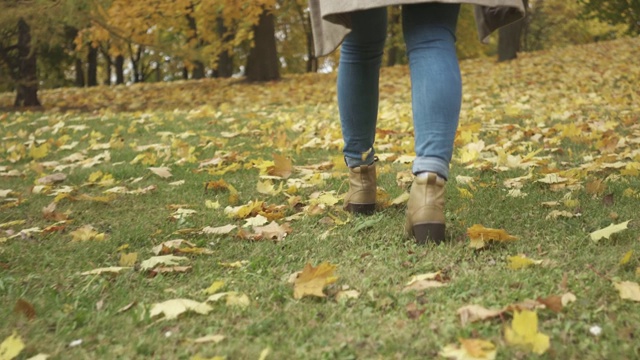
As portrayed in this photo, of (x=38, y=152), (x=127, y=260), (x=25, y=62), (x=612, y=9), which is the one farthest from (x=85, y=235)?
(x=612, y=9)

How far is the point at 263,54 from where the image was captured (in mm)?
12031

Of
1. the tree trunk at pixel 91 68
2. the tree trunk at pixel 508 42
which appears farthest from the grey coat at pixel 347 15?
the tree trunk at pixel 91 68

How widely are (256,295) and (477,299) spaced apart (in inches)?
23.5

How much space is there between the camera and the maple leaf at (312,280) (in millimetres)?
1721

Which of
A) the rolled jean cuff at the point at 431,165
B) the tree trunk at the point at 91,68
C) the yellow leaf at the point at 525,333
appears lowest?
the tree trunk at the point at 91,68

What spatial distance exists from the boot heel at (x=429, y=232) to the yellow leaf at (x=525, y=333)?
27.3 inches

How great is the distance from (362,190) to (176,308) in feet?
3.50

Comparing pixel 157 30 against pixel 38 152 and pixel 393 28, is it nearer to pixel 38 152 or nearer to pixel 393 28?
pixel 393 28

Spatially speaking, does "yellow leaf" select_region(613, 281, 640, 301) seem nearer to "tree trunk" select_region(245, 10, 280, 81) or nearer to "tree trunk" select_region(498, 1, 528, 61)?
"tree trunk" select_region(245, 10, 280, 81)

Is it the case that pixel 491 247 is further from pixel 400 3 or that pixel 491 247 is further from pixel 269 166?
pixel 269 166

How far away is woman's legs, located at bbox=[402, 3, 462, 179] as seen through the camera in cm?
197

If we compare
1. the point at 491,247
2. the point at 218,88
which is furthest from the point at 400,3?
the point at 218,88

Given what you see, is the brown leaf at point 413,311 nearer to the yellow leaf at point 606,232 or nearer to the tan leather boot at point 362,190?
the yellow leaf at point 606,232

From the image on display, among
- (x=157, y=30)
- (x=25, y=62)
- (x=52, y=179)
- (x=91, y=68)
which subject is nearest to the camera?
(x=52, y=179)
